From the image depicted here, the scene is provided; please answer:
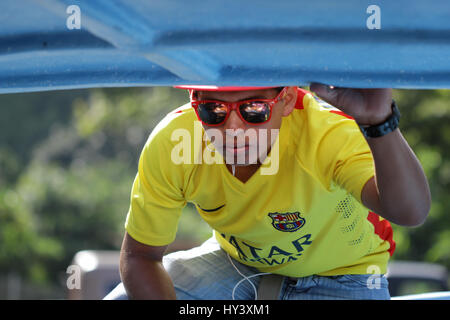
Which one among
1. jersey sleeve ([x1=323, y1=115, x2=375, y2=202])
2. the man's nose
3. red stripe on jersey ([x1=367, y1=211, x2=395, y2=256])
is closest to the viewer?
jersey sleeve ([x1=323, y1=115, x2=375, y2=202])

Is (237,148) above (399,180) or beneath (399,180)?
above

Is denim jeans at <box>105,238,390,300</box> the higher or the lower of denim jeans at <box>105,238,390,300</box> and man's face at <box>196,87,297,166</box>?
the lower

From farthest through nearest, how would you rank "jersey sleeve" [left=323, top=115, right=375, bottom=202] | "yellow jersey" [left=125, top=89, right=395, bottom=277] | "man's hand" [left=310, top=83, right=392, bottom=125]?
"yellow jersey" [left=125, top=89, right=395, bottom=277] → "jersey sleeve" [left=323, top=115, right=375, bottom=202] → "man's hand" [left=310, top=83, right=392, bottom=125]

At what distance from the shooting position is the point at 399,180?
2.02 m

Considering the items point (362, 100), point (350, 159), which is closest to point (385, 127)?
point (362, 100)

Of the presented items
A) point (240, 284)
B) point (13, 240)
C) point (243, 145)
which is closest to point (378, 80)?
point (243, 145)

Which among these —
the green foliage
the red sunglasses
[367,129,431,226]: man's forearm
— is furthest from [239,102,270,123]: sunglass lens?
the green foliage

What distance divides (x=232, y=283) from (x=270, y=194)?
1.95 feet

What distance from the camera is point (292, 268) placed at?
2.80m

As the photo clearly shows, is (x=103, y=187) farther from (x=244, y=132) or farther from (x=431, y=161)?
(x=244, y=132)

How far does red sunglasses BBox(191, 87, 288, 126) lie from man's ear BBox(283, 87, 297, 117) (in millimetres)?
179

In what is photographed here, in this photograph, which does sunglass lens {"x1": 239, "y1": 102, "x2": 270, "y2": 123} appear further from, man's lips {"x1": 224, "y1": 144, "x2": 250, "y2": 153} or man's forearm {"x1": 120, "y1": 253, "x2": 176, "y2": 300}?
man's forearm {"x1": 120, "y1": 253, "x2": 176, "y2": 300}

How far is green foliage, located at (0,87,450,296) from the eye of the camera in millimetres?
10531

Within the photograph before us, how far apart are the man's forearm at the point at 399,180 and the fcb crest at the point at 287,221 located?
48 centimetres
